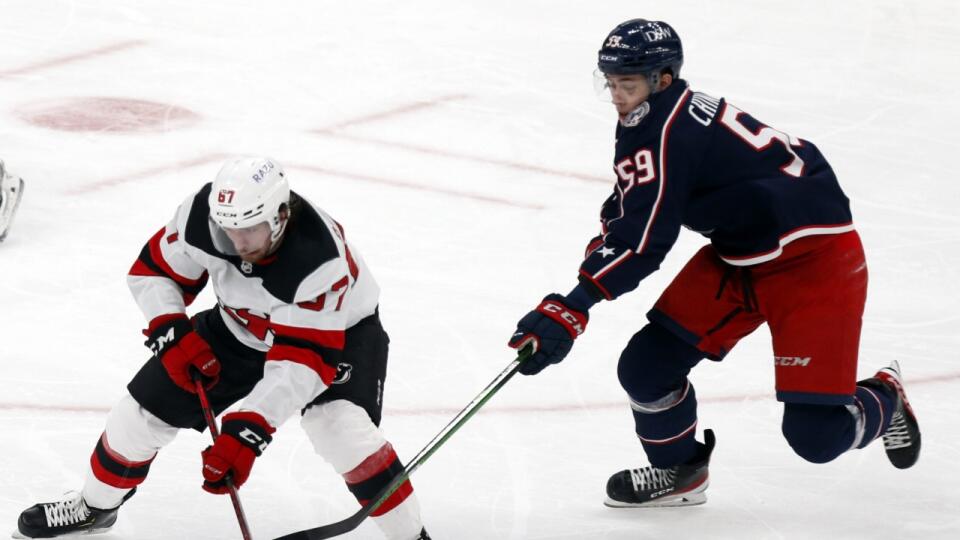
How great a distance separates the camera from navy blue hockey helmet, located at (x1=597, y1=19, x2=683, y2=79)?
3012mm

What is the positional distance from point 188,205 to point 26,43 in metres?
4.39

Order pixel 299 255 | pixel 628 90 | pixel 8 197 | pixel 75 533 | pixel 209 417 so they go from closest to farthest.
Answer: pixel 299 255 < pixel 209 417 < pixel 628 90 < pixel 75 533 < pixel 8 197

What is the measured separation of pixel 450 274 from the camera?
15.8 ft

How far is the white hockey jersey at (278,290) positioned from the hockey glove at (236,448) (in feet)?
0.10

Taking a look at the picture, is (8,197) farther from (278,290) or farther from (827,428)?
(827,428)

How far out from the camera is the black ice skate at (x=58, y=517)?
123 inches

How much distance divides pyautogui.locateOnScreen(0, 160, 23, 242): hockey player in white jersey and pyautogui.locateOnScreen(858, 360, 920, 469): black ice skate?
2.81 metres

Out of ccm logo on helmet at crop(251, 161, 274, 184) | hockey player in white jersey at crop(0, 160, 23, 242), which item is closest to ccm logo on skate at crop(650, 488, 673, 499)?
ccm logo on helmet at crop(251, 161, 274, 184)

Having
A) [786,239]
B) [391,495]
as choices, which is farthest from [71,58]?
[786,239]

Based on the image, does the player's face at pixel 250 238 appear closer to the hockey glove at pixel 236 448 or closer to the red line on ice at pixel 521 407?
the hockey glove at pixel 236 448

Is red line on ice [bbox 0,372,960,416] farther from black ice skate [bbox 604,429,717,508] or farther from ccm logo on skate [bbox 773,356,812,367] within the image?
ccm logo on skate [bbox 773,356,812,367]

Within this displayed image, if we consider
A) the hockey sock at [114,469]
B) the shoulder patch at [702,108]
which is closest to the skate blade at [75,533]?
the hockey sock at [114,469]

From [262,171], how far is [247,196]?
0.08m

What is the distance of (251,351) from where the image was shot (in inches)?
122
